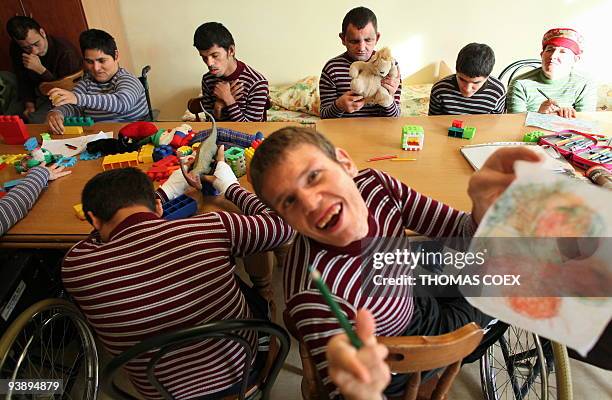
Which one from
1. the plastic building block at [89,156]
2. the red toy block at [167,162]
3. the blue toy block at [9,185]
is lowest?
the blue toy block at [9,185]

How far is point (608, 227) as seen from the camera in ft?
1.88

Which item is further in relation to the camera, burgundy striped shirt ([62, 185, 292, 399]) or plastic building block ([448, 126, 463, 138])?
plastic building block ([448, 126, 463, 138])

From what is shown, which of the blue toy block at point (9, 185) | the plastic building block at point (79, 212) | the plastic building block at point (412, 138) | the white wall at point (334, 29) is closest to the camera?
the plastic building block at point (79, 212)

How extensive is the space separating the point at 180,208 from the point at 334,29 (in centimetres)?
255

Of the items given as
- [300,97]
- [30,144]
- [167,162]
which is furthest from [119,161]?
[300,97]

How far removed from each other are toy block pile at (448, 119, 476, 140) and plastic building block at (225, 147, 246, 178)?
0.87 m

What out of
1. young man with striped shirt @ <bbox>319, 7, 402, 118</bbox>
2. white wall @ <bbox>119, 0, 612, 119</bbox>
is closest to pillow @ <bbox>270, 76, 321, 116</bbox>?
white wall @ <bbox>119, 0, 612, 119</bbox>

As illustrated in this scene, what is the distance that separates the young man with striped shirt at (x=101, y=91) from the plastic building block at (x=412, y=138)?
1489 millimetres

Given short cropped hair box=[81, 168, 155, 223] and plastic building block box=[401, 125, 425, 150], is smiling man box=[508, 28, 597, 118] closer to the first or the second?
plastic building block box=[401, 125, 425, 150]

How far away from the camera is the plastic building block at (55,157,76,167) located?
61.8 inches

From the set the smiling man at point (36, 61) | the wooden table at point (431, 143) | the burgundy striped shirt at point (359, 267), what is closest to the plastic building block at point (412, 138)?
the wooden table at point (431, 143)

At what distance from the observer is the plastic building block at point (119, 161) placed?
155cm

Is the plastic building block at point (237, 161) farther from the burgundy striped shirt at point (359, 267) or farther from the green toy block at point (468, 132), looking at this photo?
the green toy block at point (468, 132)

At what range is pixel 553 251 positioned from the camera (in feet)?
2.02
